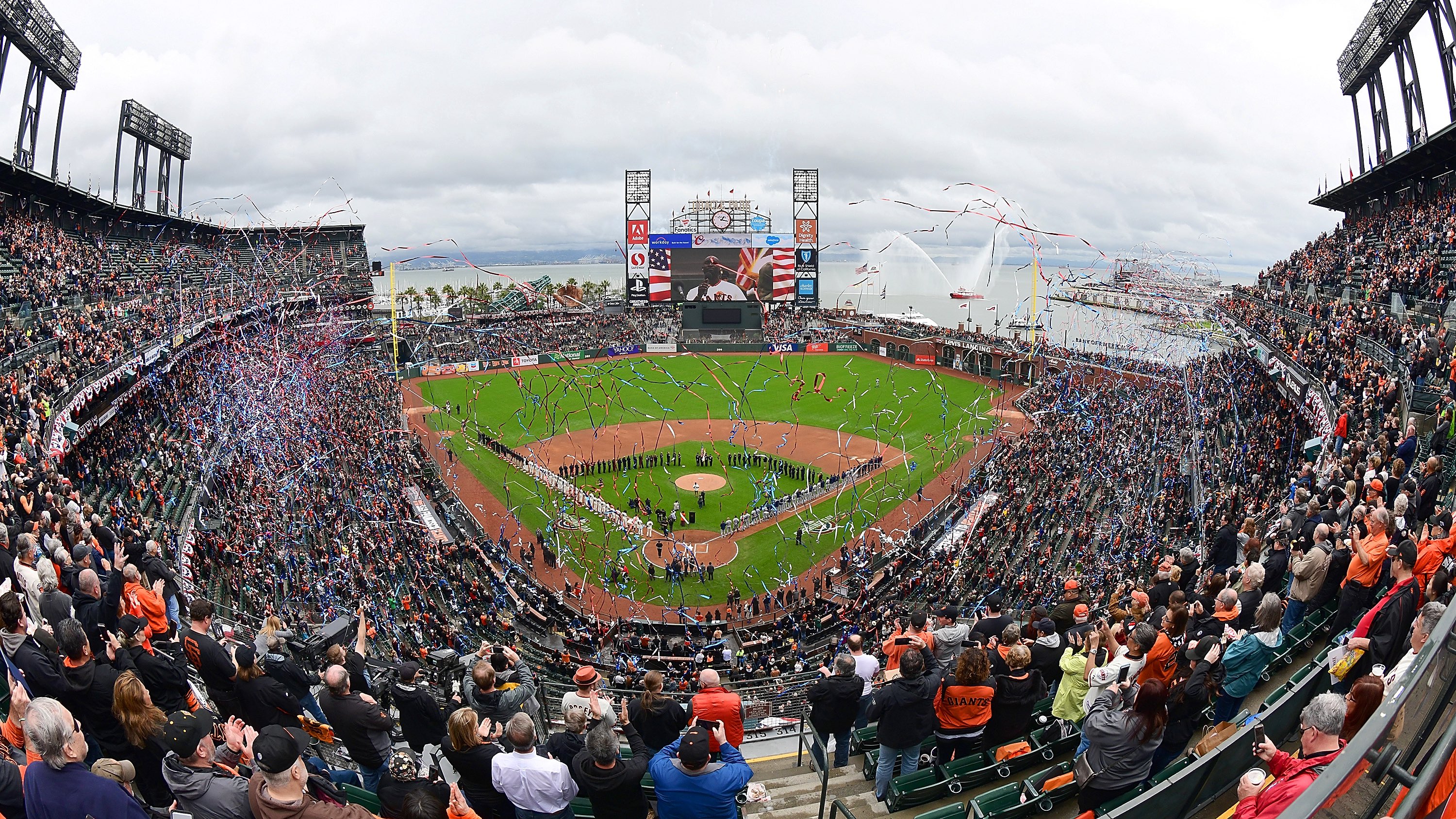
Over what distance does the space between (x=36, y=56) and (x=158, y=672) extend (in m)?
49.7

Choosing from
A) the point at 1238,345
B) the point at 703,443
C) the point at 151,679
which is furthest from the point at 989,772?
the point at 1238,345

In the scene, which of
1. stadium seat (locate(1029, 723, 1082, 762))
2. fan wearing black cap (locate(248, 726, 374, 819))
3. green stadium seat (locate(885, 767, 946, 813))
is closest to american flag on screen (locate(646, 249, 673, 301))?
stadium seat (locate(1029, 723, 1082, 762))

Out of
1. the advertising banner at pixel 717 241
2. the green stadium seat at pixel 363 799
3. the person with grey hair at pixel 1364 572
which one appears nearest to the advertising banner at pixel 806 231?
the advertising banner at pixel 717 241

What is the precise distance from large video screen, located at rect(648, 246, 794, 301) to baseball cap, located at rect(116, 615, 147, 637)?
Answer: 65.6 m

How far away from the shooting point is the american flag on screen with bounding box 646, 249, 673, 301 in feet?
236

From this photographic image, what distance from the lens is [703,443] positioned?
40.9 meters

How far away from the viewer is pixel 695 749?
17.9 ft

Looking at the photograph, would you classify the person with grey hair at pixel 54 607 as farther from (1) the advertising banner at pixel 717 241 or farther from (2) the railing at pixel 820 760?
(1) the advertising banner at pixel 717 241

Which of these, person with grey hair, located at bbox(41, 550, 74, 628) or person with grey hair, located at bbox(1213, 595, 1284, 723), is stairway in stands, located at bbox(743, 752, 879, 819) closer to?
person with grey hair, located at bbox(1213, 595, 1284, 723)

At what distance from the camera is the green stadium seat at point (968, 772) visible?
24.0 ft

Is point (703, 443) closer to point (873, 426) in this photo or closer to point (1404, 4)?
point (873, 426)

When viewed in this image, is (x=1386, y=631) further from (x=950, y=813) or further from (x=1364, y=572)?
(x=950, y=813)

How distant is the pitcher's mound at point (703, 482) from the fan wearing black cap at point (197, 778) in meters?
28.1

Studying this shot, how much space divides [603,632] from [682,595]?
3845 mm
